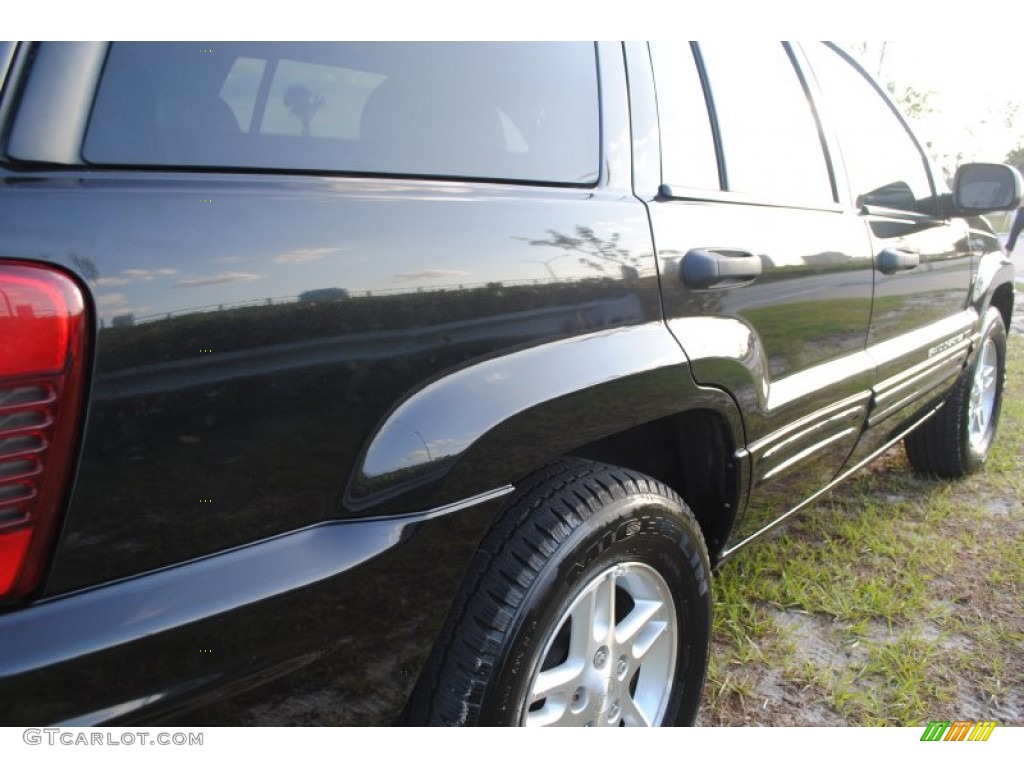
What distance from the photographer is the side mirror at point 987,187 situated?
277 centimetres

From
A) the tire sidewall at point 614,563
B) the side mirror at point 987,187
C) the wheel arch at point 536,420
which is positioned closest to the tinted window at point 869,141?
the side mirror at point 987,187

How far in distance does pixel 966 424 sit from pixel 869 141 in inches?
57.8

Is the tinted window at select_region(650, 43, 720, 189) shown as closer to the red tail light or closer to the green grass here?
the red tail light

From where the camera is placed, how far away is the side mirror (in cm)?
277

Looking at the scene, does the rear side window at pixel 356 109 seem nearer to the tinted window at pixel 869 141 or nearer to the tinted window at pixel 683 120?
the tinted window at pixel 683 120

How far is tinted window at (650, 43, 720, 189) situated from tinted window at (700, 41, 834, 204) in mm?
67

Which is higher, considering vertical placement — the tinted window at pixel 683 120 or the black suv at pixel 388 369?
the tinted window at pixel 683 120

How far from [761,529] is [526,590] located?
1002mm

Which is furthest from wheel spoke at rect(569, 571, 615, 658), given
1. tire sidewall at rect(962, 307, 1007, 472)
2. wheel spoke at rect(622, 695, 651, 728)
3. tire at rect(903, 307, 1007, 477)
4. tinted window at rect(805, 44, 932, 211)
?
tire sidewall at rect(962, 307, 1007, 472)

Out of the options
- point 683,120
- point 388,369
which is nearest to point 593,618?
point 388,369

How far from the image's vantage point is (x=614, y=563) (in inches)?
55.3

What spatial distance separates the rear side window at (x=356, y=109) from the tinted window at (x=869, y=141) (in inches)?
46.6
